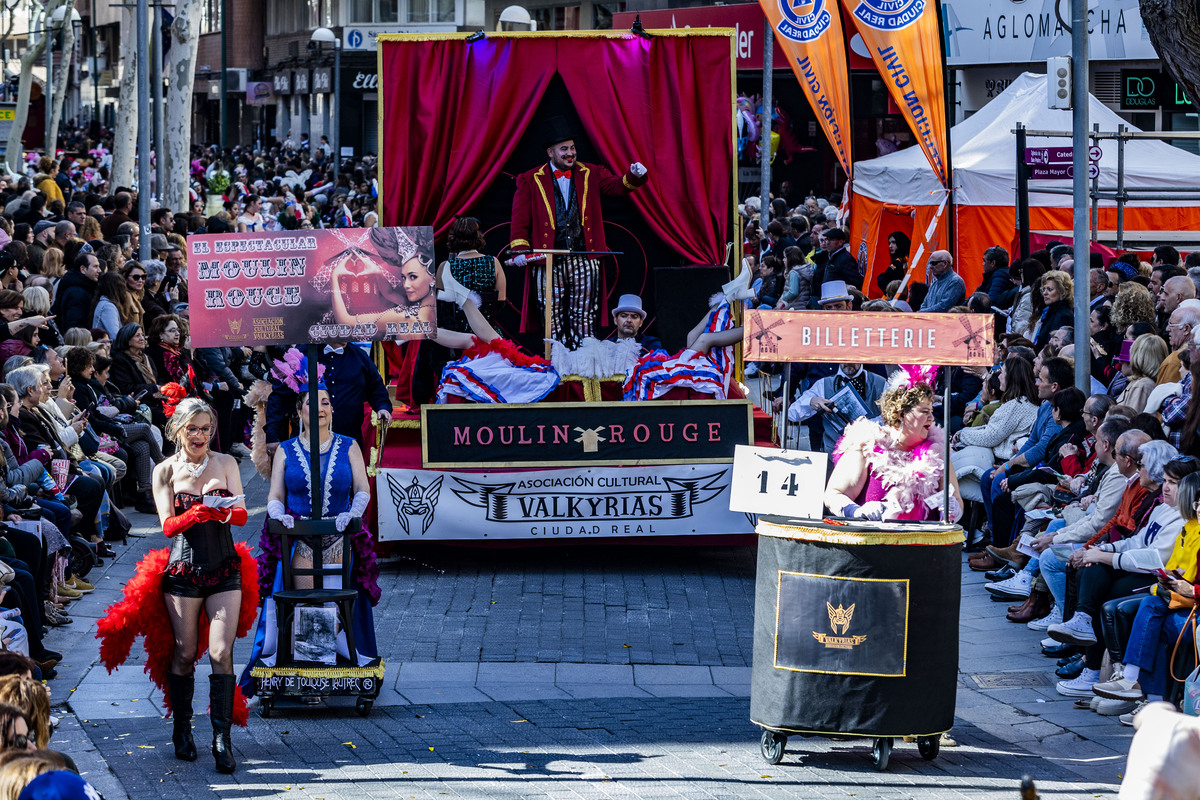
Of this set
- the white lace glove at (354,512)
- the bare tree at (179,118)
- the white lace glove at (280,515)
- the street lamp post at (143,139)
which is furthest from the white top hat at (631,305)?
the bare tree at (179,118)

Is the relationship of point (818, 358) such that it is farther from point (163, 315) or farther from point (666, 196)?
point (163, 315)

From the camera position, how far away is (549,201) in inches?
468

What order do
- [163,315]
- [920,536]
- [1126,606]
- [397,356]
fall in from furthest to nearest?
1. [163,315]
2. [397,356]
3. [1126,606]
4. [920,536]

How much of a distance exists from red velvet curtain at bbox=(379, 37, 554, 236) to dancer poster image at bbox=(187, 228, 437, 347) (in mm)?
4673

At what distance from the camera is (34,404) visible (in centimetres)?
1002

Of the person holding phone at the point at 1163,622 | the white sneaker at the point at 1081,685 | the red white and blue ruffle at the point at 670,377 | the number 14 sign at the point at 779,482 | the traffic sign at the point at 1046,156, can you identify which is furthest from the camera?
the traffic sign at the point at 1046,156

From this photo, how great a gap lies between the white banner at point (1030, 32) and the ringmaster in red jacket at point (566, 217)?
12.5 meters

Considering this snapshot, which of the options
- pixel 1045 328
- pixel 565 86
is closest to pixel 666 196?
pixel 565 86

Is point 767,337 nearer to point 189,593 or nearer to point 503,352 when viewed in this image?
point 189,593

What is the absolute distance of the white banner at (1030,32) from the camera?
2353 centimetres

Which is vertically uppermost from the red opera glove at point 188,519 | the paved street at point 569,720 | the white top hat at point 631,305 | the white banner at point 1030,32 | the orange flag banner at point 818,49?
the white banner at point 1030,32

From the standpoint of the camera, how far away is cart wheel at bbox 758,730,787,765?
267 inches

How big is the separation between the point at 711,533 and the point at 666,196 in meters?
3.12

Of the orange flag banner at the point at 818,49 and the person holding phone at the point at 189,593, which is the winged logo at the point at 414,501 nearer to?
the person holding phone at the point at 189,593
